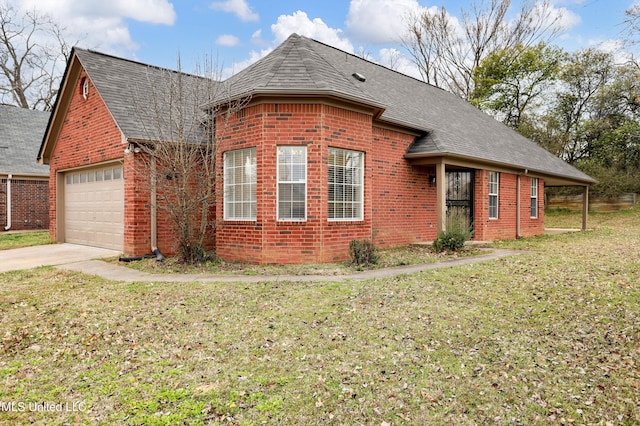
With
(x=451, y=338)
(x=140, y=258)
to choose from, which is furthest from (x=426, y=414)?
(x=140, y=258)

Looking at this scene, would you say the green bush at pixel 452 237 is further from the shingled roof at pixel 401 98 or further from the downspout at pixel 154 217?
the downspout at pixel 154 217

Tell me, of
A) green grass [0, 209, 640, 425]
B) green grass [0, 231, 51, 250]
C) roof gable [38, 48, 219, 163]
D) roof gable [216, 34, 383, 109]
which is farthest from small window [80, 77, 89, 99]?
green grass [0, 209, 640, 425]

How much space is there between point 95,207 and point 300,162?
6.71 m

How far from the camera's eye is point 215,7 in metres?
14.5

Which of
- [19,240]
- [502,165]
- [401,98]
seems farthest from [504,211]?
[19,240]

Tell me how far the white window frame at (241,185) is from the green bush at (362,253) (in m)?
2.29

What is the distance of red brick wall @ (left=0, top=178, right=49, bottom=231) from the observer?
17.1 meters

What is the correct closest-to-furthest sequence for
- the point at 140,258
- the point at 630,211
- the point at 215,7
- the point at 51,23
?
the point at 140,258
the point at 215,7
the point at 630,211
the point at 51,23

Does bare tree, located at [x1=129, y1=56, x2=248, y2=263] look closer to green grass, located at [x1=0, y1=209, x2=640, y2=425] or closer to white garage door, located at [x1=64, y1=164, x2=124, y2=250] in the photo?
white garage door, located at [x1=64, y1=164, x2=124, y2=250]

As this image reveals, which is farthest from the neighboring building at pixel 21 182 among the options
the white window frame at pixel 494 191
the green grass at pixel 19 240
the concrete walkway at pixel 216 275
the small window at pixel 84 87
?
the white window frame at pixel 494 191

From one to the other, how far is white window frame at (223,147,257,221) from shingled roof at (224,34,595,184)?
1.41 metres

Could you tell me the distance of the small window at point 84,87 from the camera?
11662 mm

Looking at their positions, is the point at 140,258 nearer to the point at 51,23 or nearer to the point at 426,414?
the point at 426,414

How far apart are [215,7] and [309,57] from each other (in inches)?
263
